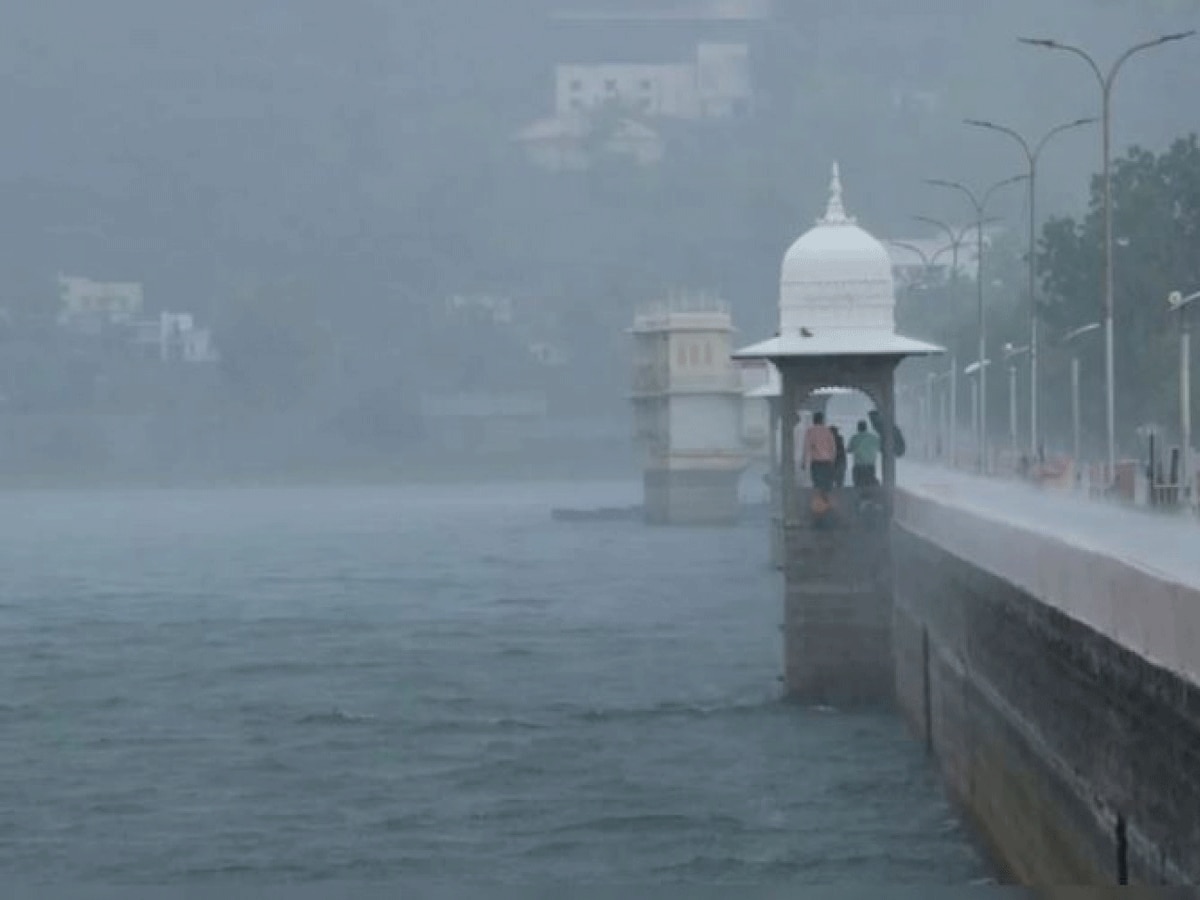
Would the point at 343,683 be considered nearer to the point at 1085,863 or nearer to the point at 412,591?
the point at 412,591

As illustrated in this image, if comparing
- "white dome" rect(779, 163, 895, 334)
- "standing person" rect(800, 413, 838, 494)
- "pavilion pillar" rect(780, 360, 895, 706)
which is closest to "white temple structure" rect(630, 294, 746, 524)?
"white dome" rect(779, 163, 895, 334)

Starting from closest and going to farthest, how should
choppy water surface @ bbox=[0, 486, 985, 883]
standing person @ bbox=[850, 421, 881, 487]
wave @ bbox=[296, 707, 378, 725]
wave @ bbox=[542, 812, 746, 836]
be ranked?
choppy water surface @ bbox=[0, 486, 985, 883], wave @ bbox=[542, 812, 746, 836], standing person @ bbox=[850, 421, 881, 487], wave @ bbox=[296, 707, 378, 725]

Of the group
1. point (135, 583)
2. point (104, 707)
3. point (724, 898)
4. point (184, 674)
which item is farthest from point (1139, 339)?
point (724, 898)

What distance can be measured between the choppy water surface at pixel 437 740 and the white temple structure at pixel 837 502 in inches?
25.0

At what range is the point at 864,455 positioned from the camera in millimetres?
47031

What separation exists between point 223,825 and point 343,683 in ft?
63.6

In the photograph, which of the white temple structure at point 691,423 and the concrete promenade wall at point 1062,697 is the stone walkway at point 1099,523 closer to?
the concrete promenade wall at point 1062,697

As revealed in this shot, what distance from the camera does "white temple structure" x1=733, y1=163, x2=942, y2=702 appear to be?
44.7 metres

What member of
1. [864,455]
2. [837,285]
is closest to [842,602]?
[864,455]

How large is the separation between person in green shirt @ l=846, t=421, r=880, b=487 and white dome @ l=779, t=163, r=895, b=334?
122cm

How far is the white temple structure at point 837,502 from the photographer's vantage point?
44.7 m

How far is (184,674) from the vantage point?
61250 mm

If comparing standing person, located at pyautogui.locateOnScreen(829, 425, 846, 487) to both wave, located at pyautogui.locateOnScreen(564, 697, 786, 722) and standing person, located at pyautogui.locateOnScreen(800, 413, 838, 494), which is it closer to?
standing person, located at pyautogui.locateOnScreen(800, 413, 838, 494)

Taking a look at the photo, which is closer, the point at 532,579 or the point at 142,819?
the point at 142,819
